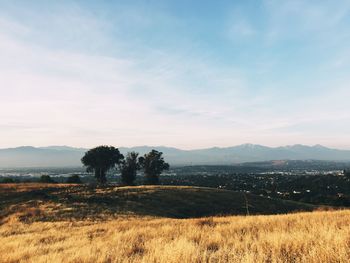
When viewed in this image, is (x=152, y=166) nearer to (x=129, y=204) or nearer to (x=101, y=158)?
(x=101, y=158)

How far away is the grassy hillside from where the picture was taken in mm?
33281

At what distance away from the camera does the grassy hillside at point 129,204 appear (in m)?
33.3

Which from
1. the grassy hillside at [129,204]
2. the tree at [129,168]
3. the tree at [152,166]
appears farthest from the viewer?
the tree at [152,166]

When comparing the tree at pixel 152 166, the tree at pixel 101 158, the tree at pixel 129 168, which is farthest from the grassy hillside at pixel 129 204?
the tree at pixel 152 166

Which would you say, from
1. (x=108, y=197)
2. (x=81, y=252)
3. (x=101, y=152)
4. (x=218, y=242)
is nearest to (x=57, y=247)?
(x=81, y=252)

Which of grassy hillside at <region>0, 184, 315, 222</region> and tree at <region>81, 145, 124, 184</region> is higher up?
tree at <region>81, 145, 124, 184</region>

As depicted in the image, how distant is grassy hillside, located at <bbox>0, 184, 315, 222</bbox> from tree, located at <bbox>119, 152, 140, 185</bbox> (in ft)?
109

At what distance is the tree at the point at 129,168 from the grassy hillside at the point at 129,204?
33.2 m

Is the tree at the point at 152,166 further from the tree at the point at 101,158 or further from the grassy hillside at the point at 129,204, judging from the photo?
the grassy hillside at the point at 129,204

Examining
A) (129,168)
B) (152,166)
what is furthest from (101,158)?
(152,166)

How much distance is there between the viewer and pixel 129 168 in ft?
284

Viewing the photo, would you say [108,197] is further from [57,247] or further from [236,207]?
[57,247]

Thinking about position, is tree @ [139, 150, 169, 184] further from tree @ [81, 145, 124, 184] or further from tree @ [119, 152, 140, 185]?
tree @ [81, 145, 124, 184]

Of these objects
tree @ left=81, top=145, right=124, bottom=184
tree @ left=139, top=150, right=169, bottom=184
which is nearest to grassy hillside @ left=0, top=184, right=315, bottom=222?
tree @ left=81, top=145, right=124, bottom=184
